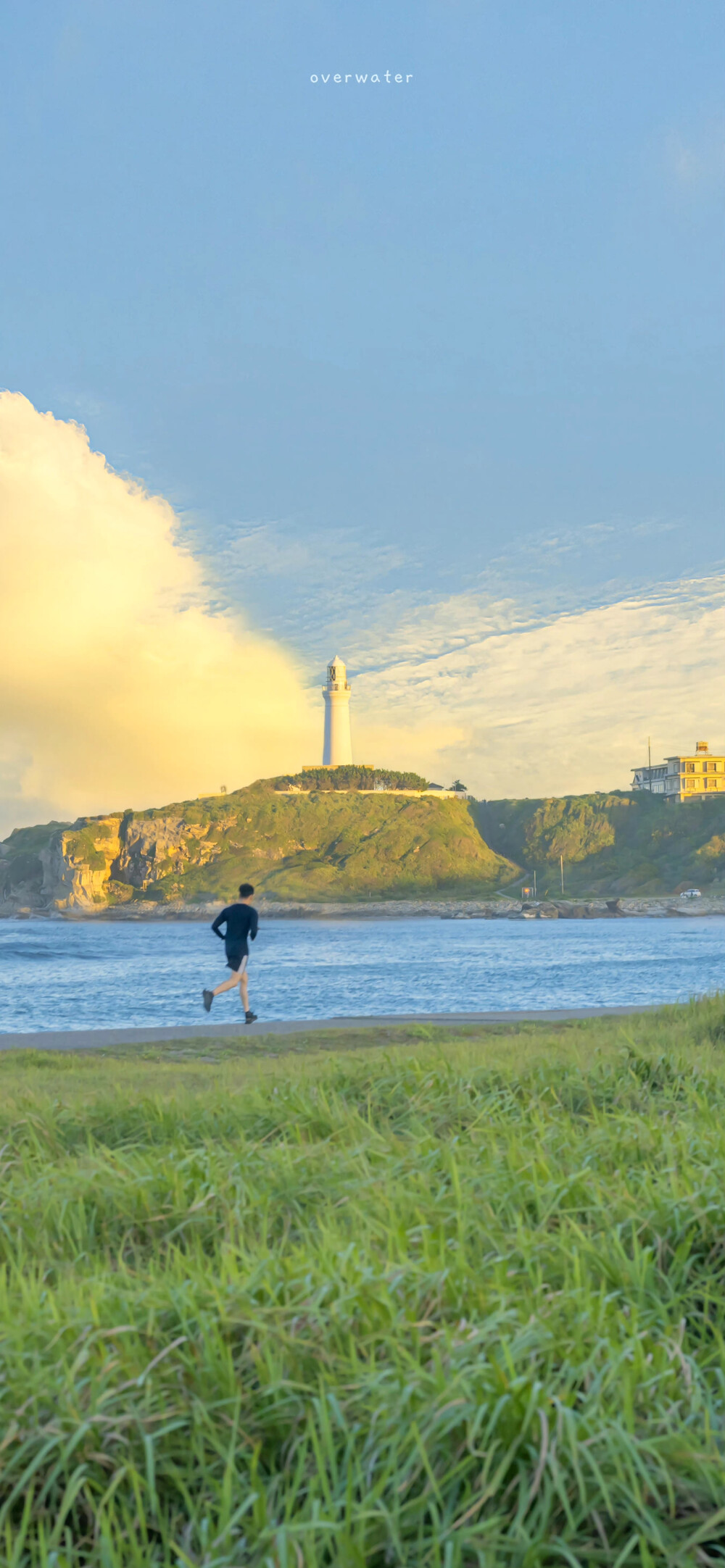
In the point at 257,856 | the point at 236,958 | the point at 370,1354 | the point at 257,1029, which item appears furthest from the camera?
the point at 257,856

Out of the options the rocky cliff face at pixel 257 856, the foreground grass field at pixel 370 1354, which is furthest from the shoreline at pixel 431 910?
the foreground grass field at pixel 370 1354

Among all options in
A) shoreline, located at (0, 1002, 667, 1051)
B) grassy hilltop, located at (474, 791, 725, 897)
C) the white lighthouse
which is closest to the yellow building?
grassy hilltop, located at (474, 791, 725, 897)

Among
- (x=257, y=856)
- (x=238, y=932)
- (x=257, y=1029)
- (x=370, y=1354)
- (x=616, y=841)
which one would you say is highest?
(x=616, y=841)

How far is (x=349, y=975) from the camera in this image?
111 feet

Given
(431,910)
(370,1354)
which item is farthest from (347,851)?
(370,1354)

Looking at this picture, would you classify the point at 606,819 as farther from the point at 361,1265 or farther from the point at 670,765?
the point at 361,1265

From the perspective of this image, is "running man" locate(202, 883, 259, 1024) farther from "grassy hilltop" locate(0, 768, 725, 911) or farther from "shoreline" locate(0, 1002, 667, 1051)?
"grassy hilltop" locate(0, 768, 725, 911)

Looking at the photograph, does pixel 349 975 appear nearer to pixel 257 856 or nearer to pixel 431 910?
pixel 431 910

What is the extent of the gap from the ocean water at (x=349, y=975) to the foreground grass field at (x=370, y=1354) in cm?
784

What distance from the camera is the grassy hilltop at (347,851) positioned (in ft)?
471

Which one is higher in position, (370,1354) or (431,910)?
(370,1354)

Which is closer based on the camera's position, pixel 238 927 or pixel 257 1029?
pixel 257 1029

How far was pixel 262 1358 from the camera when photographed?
2584 millimetres

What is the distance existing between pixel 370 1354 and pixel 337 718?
14063 centimetres
